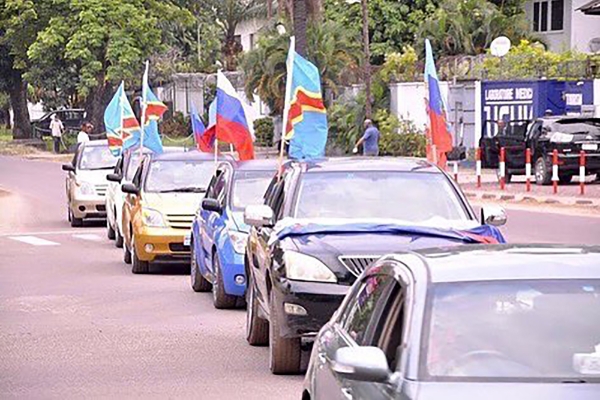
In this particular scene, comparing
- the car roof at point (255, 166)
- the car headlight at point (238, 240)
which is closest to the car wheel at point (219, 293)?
the car headlight at point (238, 240)

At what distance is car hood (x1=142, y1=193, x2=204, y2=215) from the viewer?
1845 centimetres

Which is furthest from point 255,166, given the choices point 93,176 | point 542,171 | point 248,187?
point 542,171

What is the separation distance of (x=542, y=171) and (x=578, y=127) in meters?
1.46

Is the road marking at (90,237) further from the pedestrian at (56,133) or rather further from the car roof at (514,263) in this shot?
the pedestrian at (56,133)

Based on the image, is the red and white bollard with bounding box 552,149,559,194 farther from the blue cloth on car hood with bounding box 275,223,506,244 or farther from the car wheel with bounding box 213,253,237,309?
the blue cloth on car hood with bounding box 275,223,506,244

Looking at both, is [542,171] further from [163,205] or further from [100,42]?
[100,42]

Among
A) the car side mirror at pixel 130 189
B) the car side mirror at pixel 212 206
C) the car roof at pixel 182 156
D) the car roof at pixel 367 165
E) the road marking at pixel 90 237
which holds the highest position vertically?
the car roof at pixel 367 165

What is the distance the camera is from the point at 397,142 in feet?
150

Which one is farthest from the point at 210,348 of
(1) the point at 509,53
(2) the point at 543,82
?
(1) the point at 509,53

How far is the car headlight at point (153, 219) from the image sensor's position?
1836 cm

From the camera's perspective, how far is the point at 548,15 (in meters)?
58.1

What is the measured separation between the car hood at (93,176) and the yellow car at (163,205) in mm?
7218

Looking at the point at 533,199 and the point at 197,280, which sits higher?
the point at 197,280

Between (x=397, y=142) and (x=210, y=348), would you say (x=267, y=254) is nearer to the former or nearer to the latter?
(x=210, y=348)
